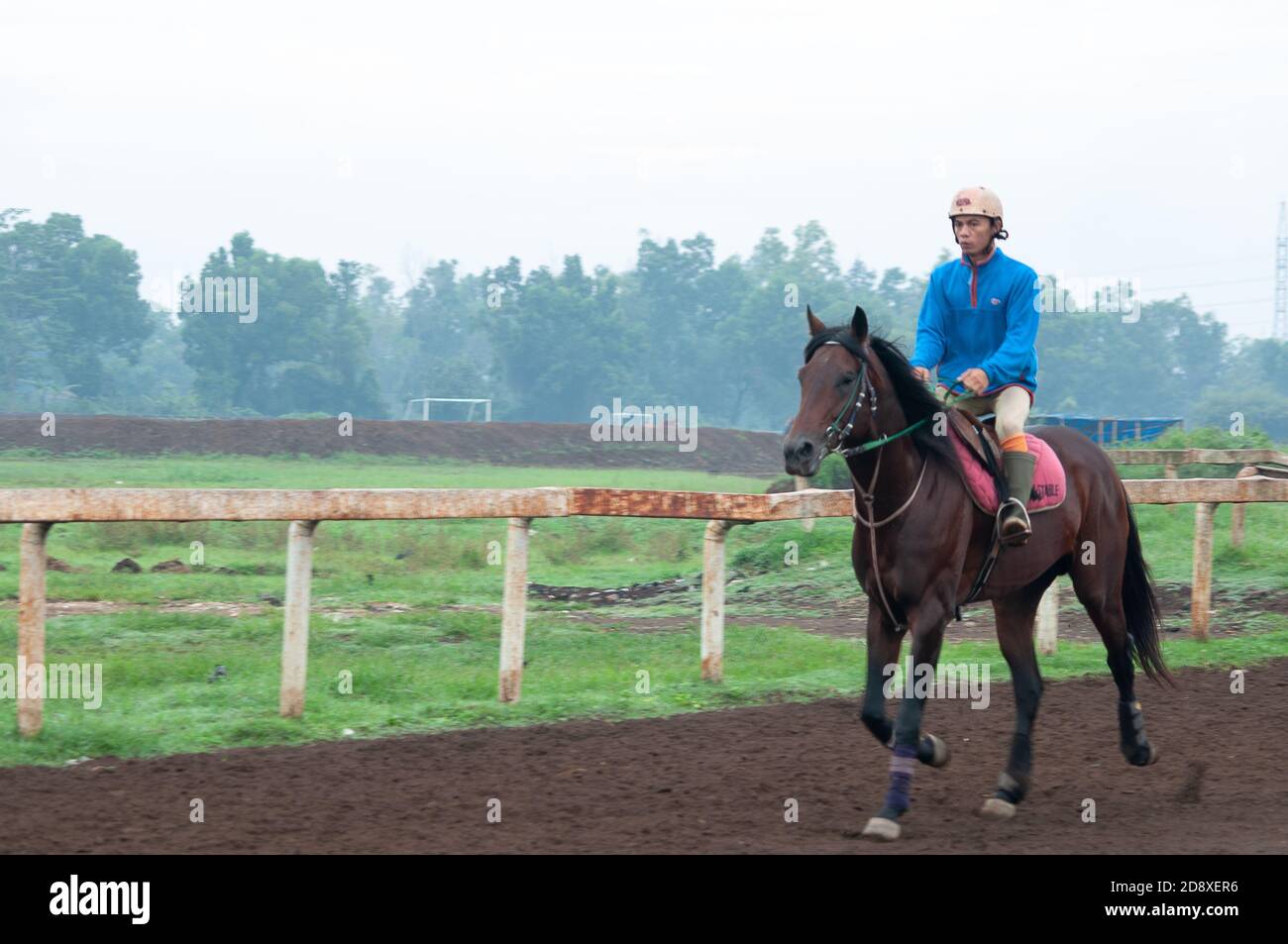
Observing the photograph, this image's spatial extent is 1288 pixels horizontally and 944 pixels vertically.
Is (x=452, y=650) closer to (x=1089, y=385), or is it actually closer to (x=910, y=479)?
(x=910, y=479)

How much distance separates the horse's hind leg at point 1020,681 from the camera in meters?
6.57

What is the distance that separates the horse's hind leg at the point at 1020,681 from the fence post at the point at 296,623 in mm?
3758

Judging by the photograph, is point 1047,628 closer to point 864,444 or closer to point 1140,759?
point 1140,759

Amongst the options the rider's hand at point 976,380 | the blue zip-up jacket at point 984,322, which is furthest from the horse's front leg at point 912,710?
the blue zip-up jacket at point 984,322

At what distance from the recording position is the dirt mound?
37469mm

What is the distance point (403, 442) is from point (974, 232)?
38.7 metres

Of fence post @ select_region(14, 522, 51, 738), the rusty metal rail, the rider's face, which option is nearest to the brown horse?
the rider's face

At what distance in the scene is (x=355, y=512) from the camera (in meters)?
7.80

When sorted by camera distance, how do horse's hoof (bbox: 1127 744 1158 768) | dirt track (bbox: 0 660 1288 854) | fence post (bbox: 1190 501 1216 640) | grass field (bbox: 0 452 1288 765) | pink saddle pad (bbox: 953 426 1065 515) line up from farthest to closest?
fence post (bbox: 1190 501 1216 640), grass field (bbox: 0 452 1288 765), horse's hoof (bbox: 1127 744 1158 768), pink saddle pad (bbox: 953 426 1065 515), dirt track (bbox: 0 660 1288 854)

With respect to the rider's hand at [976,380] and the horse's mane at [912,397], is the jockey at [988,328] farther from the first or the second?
the horse's mane at [912,397]

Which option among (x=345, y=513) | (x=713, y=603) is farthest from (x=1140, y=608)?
(x=345, y=513)

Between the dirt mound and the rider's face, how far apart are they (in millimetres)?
29408

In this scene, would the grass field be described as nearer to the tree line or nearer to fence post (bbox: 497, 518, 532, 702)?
fence post (bbox: 497, 518, 532, 702)

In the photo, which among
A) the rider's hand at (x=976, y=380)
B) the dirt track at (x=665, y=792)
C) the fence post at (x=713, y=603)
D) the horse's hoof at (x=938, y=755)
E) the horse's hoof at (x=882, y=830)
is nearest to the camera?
the dirt track at (x=665, y=792)
